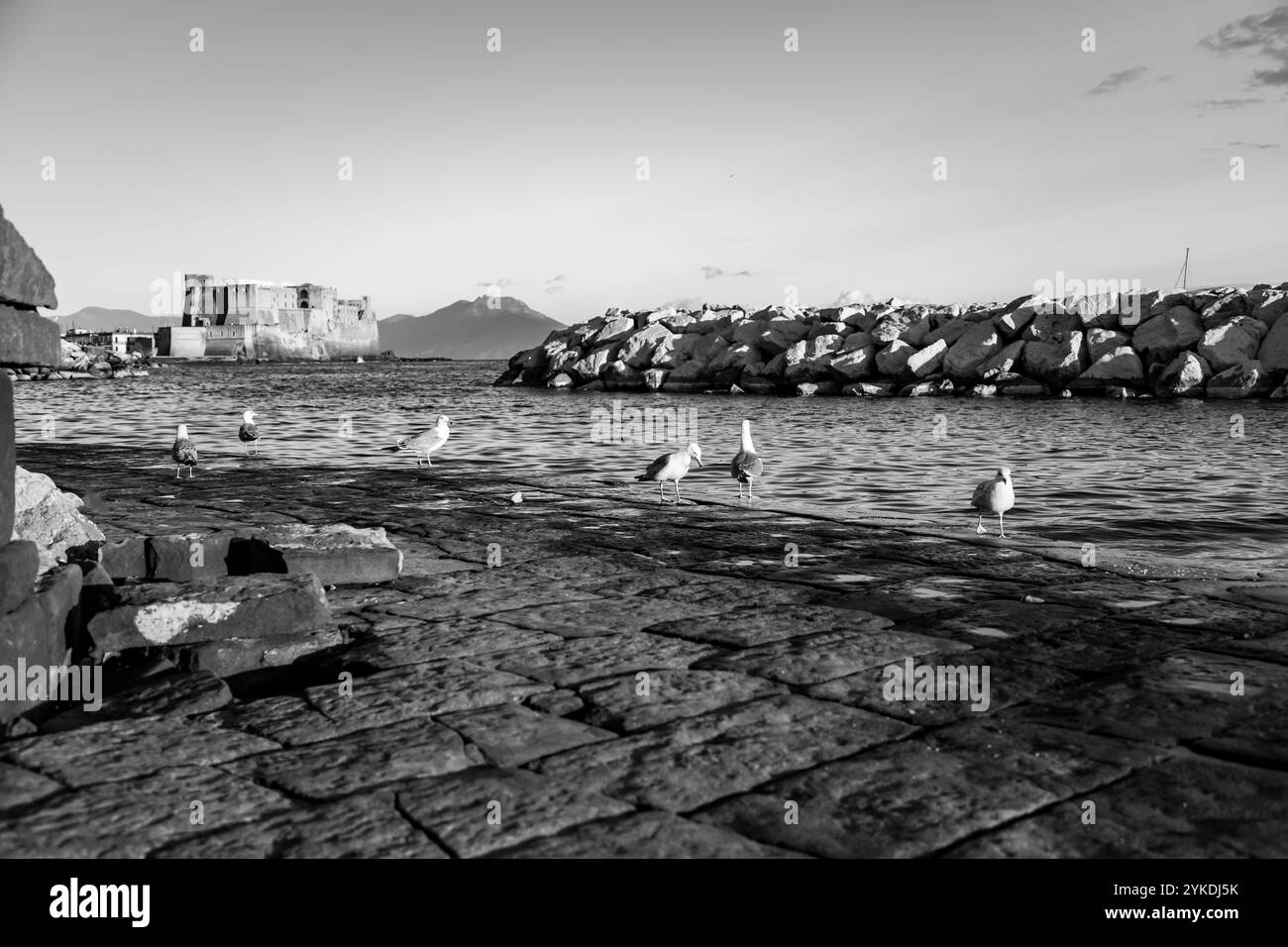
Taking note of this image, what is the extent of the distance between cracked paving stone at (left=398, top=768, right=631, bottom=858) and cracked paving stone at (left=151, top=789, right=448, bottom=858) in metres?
0.06

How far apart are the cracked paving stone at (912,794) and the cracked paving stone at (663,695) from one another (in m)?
0.61

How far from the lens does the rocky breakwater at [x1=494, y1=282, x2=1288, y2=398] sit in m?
29.4

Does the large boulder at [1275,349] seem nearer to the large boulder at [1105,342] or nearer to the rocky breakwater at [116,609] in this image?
the large boulder at [1105,342]

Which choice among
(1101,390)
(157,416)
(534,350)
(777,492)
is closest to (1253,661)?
(777,492)

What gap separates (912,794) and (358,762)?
5.23 feet

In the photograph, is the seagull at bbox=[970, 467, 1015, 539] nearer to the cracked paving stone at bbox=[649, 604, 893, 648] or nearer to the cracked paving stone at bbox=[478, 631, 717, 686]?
the cracked paving stone at bbox=[649, 604, 893, 648]

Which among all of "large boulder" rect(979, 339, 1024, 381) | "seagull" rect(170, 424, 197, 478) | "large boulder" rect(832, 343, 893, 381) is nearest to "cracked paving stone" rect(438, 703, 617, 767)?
"seagull" rect(170, 424, 197, 478)

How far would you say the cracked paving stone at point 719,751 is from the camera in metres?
2.92

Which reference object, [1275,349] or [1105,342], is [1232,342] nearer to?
Answer: [1275,349]

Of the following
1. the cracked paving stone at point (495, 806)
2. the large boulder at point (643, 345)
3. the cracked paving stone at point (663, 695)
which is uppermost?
the large boulder at point (643, 345)

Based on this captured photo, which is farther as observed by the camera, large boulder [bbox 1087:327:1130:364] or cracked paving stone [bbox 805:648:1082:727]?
large boulder [bbox 1087:327:1130:364]

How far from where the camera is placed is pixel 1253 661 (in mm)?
3938

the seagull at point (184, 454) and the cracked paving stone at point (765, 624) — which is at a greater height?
the seagull at point (184, 454)

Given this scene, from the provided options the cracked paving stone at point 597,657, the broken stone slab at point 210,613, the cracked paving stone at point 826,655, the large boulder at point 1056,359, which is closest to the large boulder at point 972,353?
the large boulder at point 1056,359
